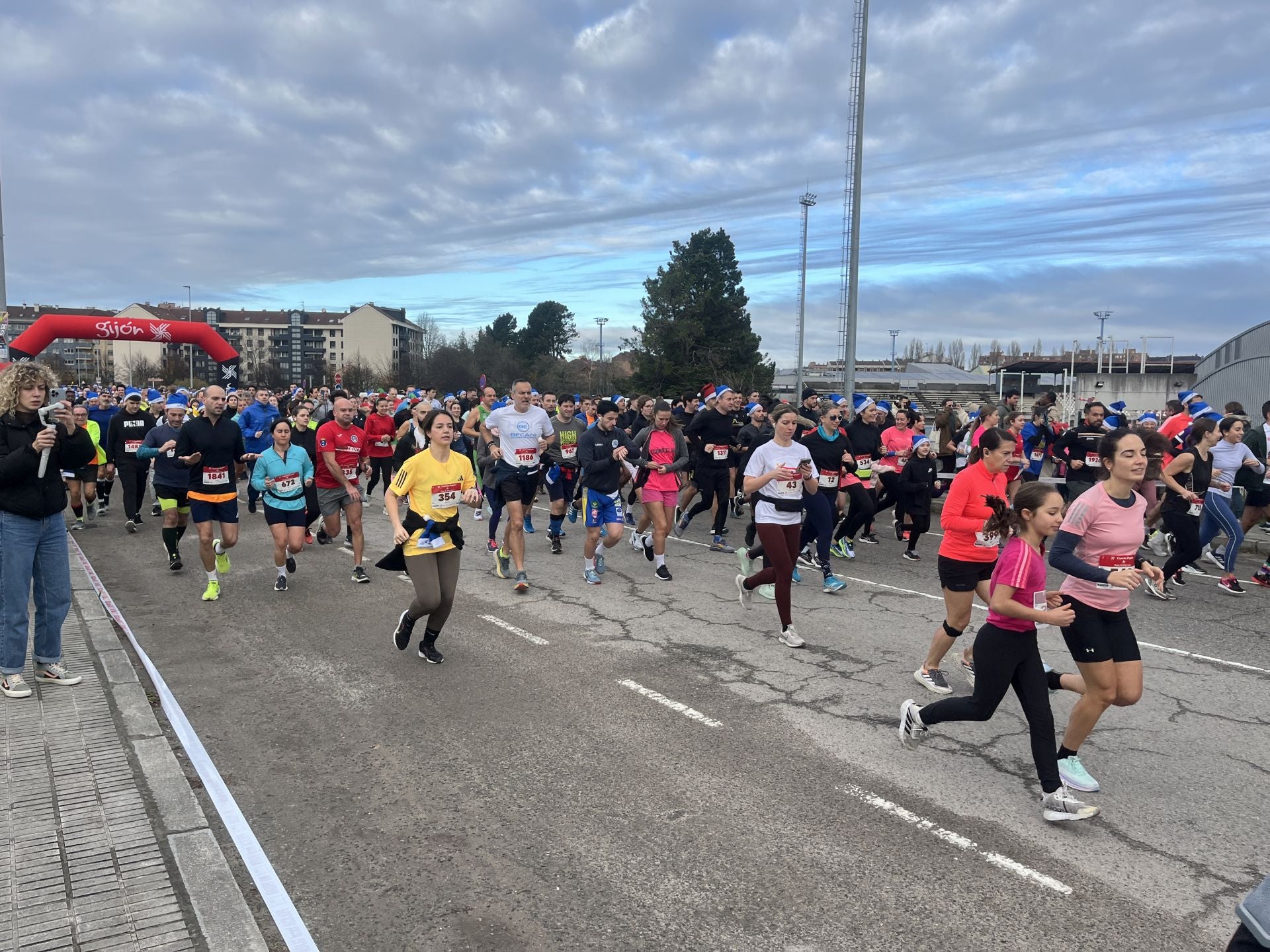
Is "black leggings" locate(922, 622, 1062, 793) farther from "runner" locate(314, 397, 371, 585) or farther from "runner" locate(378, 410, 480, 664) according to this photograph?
"runner" locate(314, 397, 371, 585)

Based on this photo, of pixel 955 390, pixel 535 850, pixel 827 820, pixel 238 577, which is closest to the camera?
pixel 535 850

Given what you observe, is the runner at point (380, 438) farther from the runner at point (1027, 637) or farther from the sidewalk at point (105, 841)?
the runner at point (1027, 637)

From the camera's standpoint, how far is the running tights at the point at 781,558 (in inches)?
277

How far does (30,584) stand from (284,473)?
317 cm

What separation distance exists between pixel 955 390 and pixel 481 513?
217ft

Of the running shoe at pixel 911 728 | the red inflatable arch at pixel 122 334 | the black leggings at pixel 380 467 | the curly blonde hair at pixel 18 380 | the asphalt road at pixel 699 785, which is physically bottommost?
the asphalt road at pixel 699 785

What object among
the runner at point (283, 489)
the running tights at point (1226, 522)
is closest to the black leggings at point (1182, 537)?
the running tights at point (1226, 522)

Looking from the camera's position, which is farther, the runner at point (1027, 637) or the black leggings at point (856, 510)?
the black leggings at point (856, 510)

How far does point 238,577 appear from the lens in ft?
31.3

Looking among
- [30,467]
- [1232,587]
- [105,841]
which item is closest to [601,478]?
[30,467]

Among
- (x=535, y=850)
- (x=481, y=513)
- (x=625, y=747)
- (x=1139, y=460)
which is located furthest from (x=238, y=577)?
(x=1139, y=460)

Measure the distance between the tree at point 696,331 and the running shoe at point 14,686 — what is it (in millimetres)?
44848

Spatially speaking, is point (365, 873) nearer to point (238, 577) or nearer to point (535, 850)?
point (535, 850)

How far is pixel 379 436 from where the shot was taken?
1332 cm
